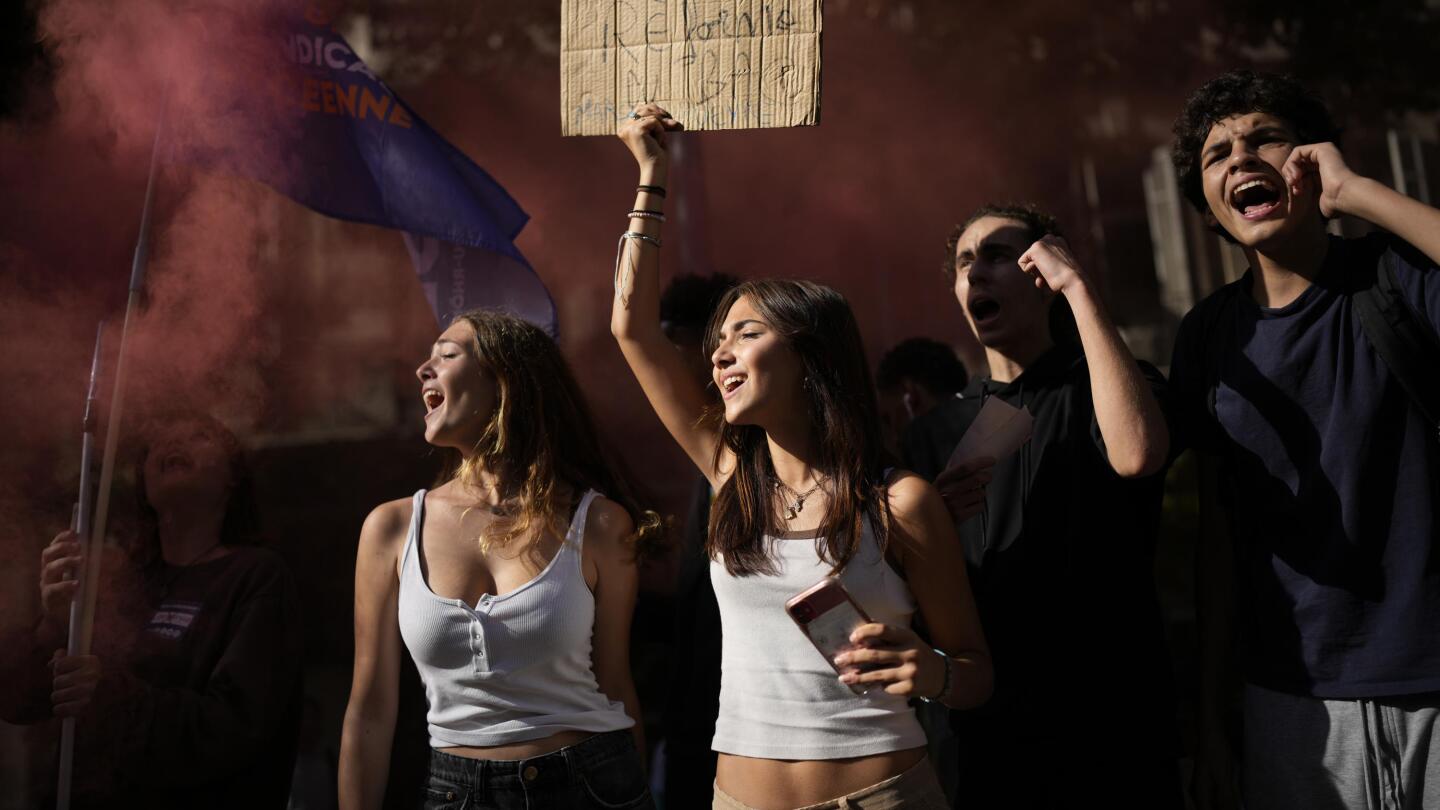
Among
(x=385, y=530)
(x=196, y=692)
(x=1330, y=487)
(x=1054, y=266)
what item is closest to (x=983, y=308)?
(x=1054, y=266)

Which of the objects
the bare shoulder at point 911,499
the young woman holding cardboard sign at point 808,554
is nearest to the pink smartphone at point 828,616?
the young woman holding cardboard sign at point 808,554

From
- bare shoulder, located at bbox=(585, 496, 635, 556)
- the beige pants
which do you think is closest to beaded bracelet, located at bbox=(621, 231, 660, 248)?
bare shoulder, located at bbox=(585, 496, 635, 556)

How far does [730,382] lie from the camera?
253cm

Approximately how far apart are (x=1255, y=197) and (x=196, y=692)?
2.80 m

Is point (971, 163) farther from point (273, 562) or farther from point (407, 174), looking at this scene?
point (273, 562)

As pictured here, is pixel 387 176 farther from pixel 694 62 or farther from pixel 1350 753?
pixel 1350 753

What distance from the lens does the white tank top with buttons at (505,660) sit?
2617 millimetres

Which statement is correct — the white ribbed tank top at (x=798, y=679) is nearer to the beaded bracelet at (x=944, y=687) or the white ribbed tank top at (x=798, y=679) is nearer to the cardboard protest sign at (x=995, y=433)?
the beaded bracelet at (x=944, y=687)

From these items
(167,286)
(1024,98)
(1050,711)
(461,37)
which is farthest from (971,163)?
(1050,711)

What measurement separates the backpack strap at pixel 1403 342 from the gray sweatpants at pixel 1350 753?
0.54 m

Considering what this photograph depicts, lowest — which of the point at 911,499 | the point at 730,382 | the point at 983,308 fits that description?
the point at 911,499

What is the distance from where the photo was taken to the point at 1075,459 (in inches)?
106

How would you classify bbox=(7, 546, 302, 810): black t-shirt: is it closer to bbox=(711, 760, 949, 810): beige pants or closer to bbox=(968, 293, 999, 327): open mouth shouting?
bbox=(711, 760, 949, 810): beige pants

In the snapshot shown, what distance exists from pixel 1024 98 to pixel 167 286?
460 cm
